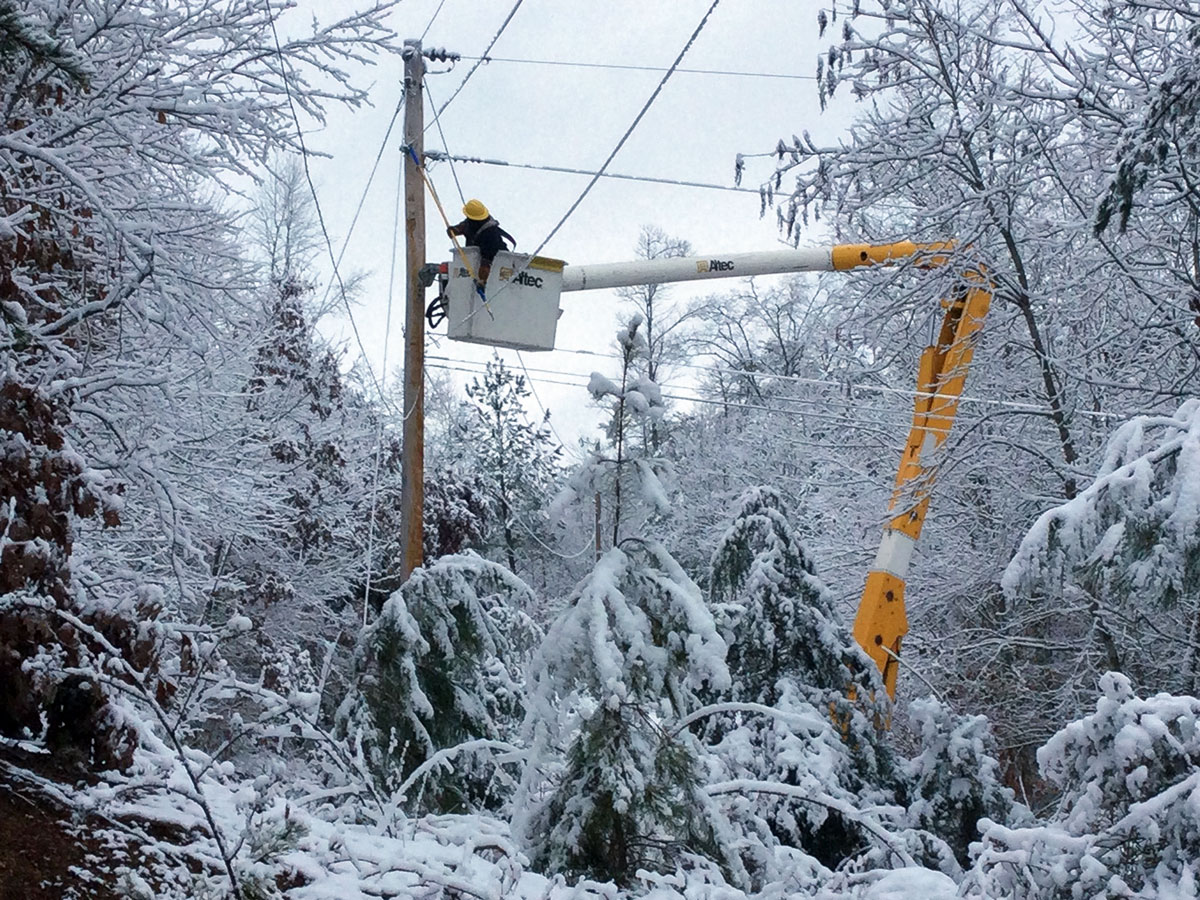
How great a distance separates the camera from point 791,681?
6.81 metres

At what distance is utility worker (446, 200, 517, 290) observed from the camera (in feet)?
29.4

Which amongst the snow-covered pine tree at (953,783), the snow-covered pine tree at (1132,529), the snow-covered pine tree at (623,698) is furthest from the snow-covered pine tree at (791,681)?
the snow-covered pine tree at (1132,529)

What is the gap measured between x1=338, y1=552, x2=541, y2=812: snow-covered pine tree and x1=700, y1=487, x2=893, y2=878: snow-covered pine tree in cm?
133

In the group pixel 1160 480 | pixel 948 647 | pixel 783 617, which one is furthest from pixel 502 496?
pixel 1160 480

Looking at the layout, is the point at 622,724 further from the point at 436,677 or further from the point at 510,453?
the point at 510,453

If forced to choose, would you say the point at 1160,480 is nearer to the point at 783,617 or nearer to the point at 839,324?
the point at 783,617

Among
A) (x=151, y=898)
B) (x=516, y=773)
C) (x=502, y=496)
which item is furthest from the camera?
(x=502, y=496)

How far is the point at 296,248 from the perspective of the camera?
25.8m

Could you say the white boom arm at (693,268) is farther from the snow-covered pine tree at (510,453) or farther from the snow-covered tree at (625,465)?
the snow-covered pine tree at (510,453)

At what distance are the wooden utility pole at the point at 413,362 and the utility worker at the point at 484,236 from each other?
3.02 ft

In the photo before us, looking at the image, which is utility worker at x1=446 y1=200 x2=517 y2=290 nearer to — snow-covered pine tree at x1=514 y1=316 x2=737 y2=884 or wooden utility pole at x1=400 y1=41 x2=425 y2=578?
wooden utility pole at x1=400 y1=41 x2=425 y2=578

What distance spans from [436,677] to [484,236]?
346 cm

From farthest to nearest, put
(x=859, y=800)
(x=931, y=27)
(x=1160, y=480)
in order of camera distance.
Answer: (x=931, y=27) → (x=859, y=800) → (x=1160, y=480)

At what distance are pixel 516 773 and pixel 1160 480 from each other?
504 cm
